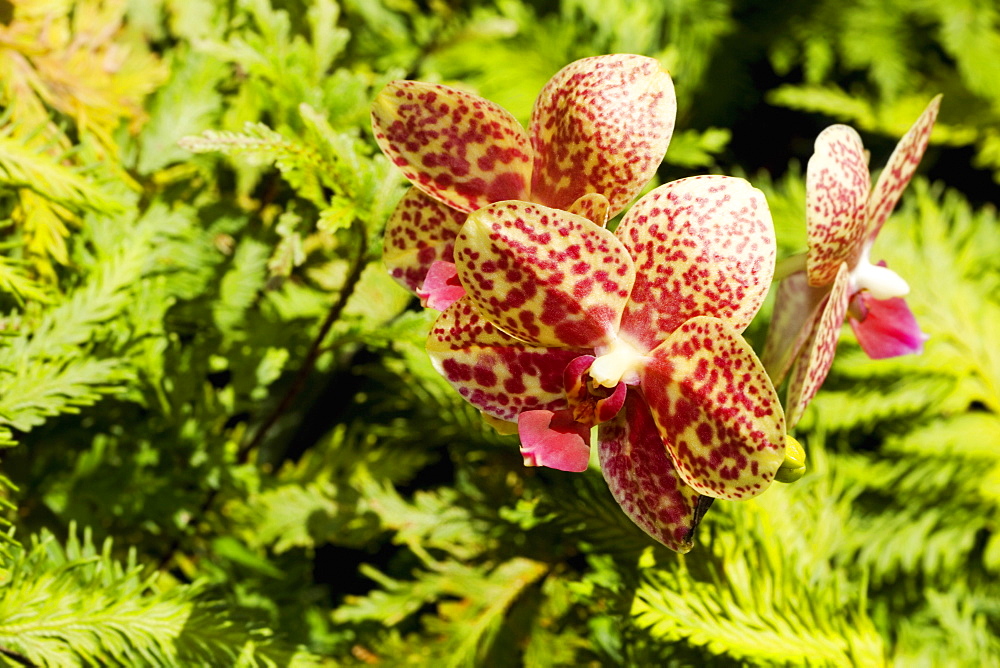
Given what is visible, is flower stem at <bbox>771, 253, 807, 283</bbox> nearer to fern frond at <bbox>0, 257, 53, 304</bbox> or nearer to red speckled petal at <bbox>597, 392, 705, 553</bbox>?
red speckled petal at <bbox>597, 392, 705, 553</bbox>

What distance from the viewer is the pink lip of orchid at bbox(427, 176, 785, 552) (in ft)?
1.90

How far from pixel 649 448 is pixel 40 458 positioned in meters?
0.66

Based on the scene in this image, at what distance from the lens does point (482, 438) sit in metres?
0.94

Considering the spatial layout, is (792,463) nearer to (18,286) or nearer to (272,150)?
(272,150)

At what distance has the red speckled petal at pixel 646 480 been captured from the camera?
619 millimetres

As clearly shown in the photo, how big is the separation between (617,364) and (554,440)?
71mm

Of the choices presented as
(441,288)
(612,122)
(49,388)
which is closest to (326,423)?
(49,388)

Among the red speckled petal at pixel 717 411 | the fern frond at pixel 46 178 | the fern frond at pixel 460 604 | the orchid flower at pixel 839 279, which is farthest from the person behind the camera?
the fern frond at pixel 460 604

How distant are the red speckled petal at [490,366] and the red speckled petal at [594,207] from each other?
0.11m

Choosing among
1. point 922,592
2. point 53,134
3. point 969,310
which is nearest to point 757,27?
point 969,310

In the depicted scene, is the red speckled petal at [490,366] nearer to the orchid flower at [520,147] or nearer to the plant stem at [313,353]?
the orchid flower at [520,147]

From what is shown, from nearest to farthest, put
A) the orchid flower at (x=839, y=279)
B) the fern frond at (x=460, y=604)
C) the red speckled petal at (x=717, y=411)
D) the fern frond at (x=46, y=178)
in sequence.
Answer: the red speckled petal at (x=717, y=411) < the orchid flower at (x=839, y=279) < the fern frond at (x=46, y=178) < the fern frond at (x=460, y=604)

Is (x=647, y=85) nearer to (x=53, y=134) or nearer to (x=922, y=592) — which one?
(x=53, y=134)

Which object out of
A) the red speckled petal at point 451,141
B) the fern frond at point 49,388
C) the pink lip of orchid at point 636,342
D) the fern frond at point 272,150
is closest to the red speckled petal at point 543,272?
the pink lip of orchid at point 636,342
